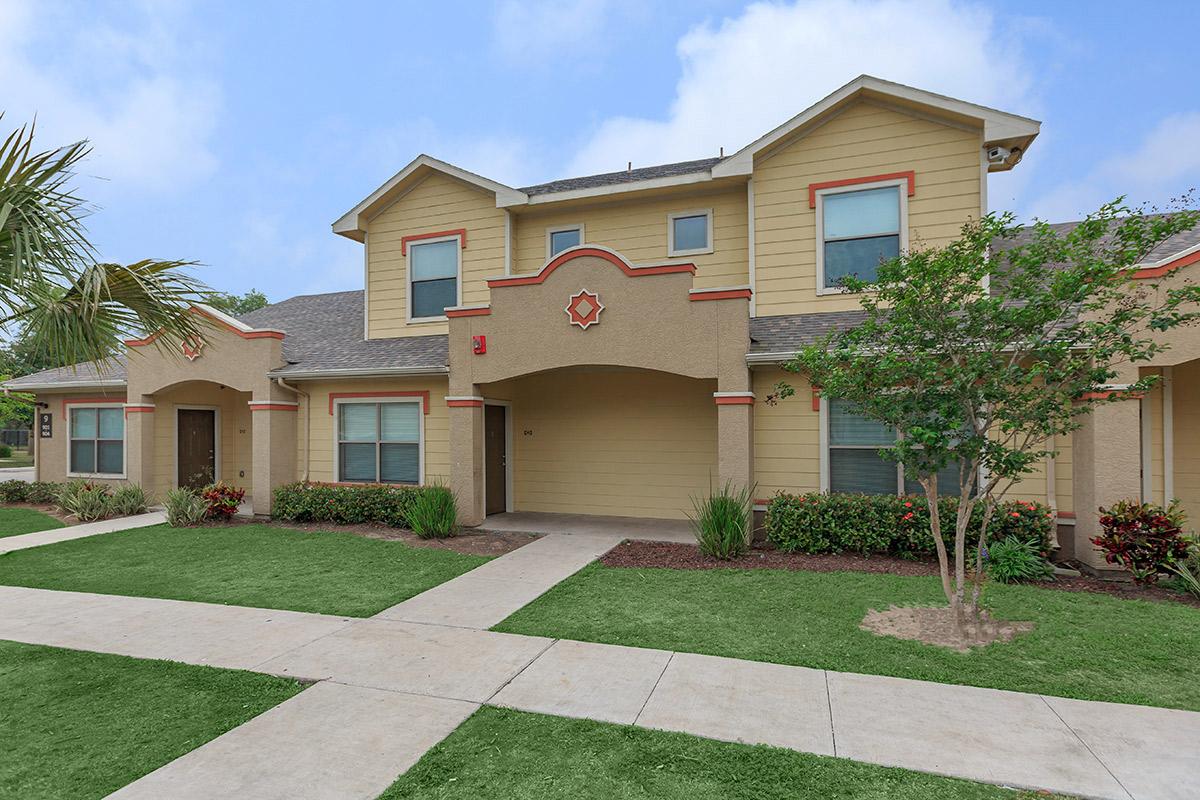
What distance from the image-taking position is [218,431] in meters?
15.4

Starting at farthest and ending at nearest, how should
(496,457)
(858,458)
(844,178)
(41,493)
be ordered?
(41,493) → (496,457) → (844,178) → (858,458)

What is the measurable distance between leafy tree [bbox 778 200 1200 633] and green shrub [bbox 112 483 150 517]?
46.6 ft

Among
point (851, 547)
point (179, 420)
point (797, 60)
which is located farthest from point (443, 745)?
point (797, 60)

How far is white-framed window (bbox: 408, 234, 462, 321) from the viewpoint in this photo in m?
13.2

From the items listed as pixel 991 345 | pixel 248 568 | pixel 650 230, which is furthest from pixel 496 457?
pixel 991 345

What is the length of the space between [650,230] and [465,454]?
18.0ft

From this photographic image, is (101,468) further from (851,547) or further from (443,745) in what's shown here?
(851,547)

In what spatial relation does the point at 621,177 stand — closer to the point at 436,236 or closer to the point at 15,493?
the point at 436,236

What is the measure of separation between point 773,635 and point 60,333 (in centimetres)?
687

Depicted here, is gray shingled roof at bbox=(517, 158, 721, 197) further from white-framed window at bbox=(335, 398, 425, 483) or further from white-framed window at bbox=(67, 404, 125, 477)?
white-framed window at bbox=(67, 404, 125, 477)

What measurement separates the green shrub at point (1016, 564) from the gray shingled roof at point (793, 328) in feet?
11.9

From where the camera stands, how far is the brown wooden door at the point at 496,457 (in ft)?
40.9

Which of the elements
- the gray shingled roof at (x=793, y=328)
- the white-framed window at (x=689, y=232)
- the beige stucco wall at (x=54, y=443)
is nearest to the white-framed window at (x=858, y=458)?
the gray shingled roof at (x=793, y=328)

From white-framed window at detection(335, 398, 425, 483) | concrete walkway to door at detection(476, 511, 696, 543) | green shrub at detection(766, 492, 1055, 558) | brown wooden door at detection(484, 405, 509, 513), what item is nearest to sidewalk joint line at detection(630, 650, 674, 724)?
green shrub at detection(766, 492, 1055, 558)
